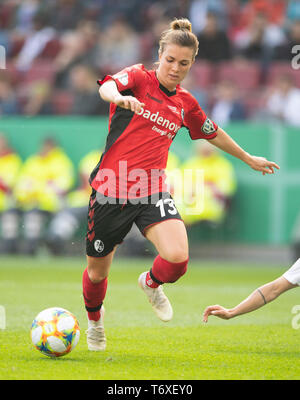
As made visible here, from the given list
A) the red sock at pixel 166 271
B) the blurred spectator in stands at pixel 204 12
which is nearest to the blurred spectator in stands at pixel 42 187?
the blurred spectator in stands at pixel 204 12

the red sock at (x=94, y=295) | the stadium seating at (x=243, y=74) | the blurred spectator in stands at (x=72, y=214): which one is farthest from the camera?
the stadium seating at (x=243, y=74)

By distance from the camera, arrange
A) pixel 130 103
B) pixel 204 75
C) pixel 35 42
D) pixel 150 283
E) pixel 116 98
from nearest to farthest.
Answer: pixel 130 103, pixel 116 98, pixel 150 283, pixel 204 75, pixel 35 42

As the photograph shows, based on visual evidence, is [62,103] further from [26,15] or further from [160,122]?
[160,122]

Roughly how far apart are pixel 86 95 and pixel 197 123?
30.0 ft

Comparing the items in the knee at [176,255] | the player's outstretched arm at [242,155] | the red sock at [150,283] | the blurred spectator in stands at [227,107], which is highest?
the blurred spectator in stands at [227,107]

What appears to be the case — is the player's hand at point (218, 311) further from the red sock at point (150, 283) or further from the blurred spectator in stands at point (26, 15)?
the blurred spectator in stands at point (26, 15)

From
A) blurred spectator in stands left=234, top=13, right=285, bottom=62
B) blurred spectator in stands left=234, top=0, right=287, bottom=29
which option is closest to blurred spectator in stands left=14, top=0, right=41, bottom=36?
blurred spectator in stands left=234, top=0, right=287, bottom=29

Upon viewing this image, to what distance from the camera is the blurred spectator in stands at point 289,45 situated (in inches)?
591

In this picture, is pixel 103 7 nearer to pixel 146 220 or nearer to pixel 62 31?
pixel 62 31

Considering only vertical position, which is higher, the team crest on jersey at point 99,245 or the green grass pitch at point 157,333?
the team crest on jersey at point 99,245

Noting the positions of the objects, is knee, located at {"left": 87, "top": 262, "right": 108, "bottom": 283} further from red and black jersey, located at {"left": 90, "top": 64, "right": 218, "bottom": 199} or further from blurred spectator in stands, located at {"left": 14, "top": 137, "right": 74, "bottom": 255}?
blurred spectator in stands, located at {"left": 14, "top": 137, "right": 74, "bottom": 255}

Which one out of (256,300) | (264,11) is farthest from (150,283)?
(264,11)

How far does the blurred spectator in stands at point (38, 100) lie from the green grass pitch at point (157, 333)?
13.9 ft

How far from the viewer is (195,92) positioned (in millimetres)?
15008
